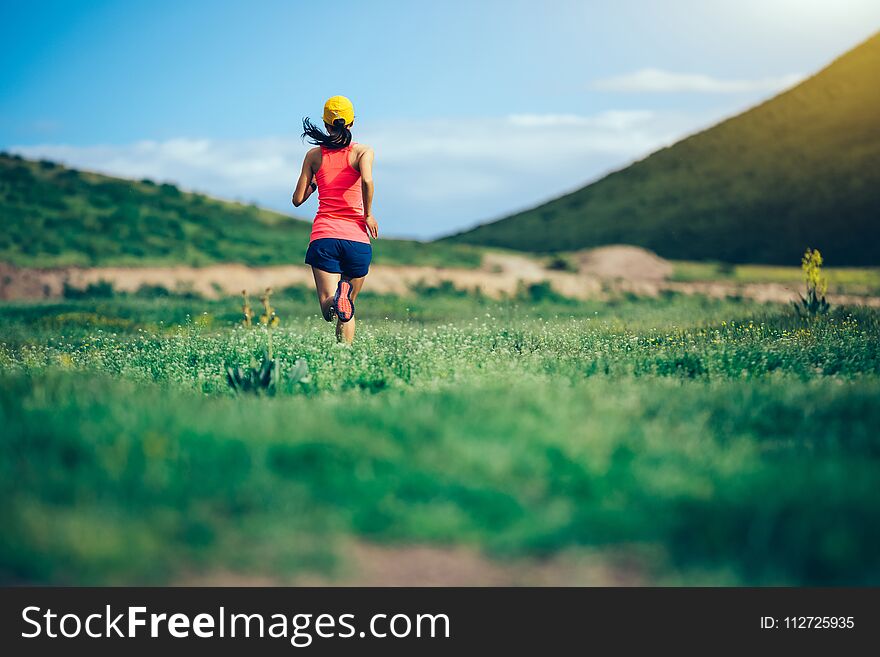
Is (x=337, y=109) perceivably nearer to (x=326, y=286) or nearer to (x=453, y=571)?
(x=326, y=286)

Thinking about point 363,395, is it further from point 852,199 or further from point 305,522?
point 852,199

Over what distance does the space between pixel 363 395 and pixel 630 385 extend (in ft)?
7.92

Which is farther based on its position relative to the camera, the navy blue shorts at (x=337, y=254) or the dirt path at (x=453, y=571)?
the navy blue shorts at (x=337, y=254)

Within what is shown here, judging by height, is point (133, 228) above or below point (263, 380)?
above

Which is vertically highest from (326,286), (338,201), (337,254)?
(338,201)

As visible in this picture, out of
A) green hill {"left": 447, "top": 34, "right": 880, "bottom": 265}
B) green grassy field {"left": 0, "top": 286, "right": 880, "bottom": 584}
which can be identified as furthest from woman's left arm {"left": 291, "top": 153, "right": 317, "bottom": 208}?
green hill {"left": 447, "top": 34, "right": 880, "bottom": 265}

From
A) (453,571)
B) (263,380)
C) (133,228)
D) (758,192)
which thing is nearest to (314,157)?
(263,380)

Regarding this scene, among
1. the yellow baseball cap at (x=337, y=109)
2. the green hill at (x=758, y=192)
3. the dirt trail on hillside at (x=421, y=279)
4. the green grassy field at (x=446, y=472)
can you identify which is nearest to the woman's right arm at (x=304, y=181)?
the yellow baseball cap at (x=337, y=109)

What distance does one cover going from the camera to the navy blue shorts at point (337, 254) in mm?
9984

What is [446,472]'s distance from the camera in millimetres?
5340

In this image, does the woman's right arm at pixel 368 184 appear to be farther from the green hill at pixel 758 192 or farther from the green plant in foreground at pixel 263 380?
the green hill at pixel 758 192

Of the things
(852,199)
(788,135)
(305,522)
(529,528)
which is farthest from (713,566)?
(788,135)

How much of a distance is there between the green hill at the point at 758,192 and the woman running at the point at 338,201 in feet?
139

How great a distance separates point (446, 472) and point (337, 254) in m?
5.16
